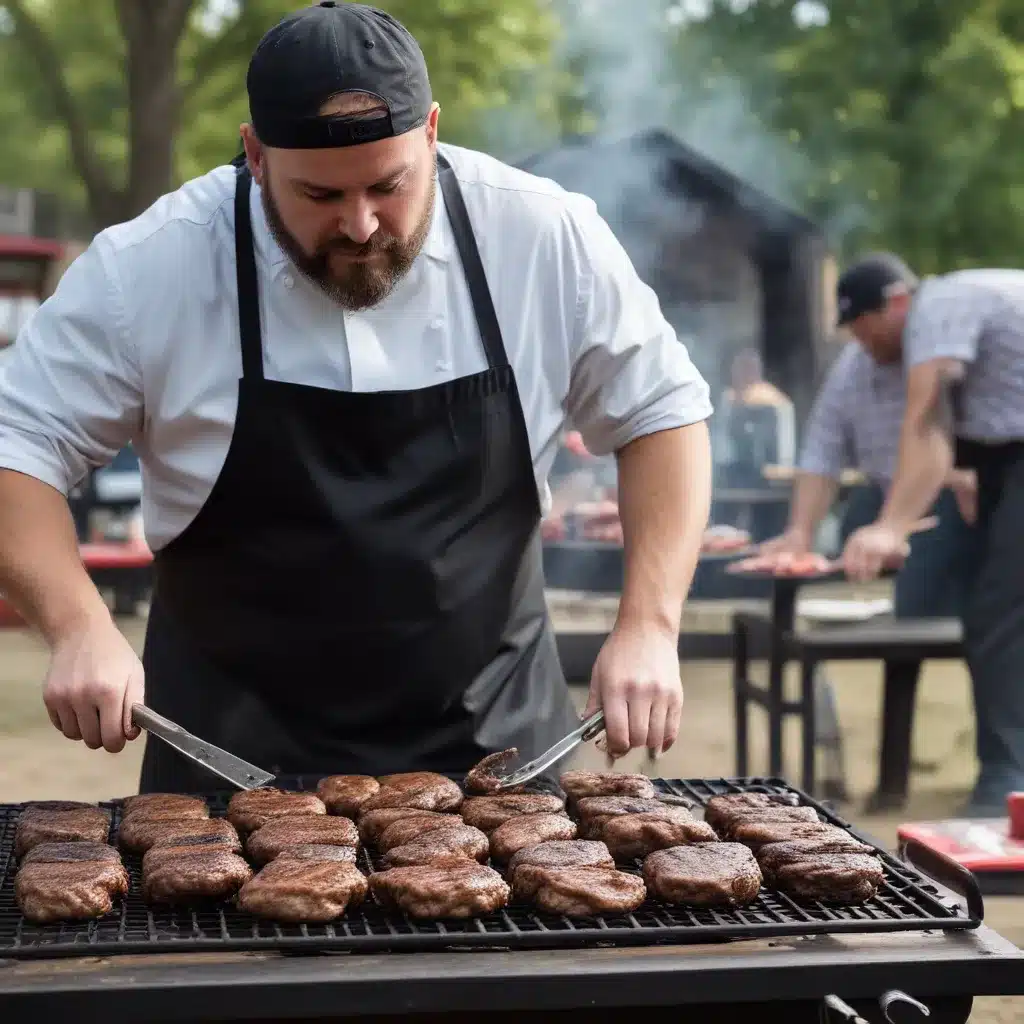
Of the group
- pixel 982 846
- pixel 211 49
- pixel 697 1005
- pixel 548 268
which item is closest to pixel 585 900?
pixel 697 1005

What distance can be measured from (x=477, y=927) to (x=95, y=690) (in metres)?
0.75

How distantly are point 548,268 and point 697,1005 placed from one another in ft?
4.73

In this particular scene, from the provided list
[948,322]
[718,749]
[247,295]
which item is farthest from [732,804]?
[718,749]

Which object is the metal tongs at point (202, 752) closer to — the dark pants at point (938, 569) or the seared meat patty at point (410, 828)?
the seared meat patty at point (410, 828)

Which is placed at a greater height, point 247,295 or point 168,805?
point 247,295

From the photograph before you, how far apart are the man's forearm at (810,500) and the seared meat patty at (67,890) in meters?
5.52

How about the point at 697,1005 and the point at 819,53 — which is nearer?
the point at 697,1005

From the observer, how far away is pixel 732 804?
256 cm

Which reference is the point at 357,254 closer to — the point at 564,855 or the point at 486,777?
the point at 486,777

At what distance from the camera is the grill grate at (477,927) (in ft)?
6.39

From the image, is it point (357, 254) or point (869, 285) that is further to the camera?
point (869, 285)

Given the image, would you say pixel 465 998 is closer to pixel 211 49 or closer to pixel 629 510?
pixel 629 510

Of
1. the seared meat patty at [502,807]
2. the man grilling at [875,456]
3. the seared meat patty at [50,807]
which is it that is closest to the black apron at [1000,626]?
the man grilling at [875,456]

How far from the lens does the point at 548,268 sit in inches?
116
